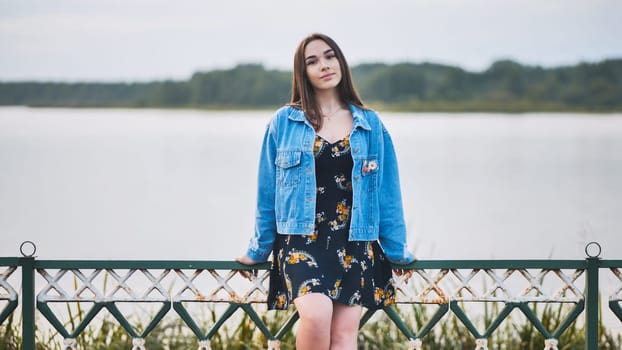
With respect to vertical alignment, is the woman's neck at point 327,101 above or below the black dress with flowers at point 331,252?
above

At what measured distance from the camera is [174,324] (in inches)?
206

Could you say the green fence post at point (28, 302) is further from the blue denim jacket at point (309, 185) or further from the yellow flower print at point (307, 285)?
Result: the yellow flower print at point (307, 285)

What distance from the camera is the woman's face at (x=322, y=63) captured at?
3.33 metres

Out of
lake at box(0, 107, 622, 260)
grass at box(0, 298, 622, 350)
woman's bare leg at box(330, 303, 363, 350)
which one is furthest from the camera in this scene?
lake at box(0, 107, 622, 260)

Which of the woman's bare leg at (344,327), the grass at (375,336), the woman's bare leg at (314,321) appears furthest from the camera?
the grass at (375,336)

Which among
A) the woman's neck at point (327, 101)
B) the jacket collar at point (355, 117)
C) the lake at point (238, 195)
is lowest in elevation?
the lake at point (238, 195)

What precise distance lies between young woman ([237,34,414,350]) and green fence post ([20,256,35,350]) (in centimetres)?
87

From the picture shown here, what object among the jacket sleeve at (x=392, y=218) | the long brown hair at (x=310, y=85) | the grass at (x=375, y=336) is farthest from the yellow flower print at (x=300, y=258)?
the grass at (x=375, y=336)

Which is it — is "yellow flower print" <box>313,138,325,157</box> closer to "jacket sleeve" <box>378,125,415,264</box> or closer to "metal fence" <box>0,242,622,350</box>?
"jacket sleeve" <box>378,125,415,264</box>

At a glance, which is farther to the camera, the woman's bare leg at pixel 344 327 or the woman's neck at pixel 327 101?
the woman's neck at pixel 327 101

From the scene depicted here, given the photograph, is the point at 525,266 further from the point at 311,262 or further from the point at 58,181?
the point at 58,181

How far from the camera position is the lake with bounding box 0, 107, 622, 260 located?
1470cm

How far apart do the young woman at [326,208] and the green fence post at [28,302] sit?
874mm

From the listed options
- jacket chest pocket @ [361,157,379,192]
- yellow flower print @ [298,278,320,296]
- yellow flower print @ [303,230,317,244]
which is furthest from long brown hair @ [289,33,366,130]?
yellow flower print @ [298,278,320,296]
